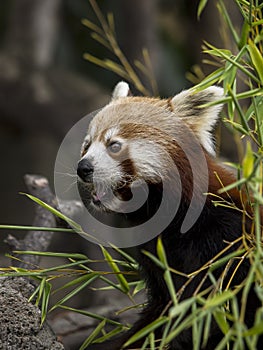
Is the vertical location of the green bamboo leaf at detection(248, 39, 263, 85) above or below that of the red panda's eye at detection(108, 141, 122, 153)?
above

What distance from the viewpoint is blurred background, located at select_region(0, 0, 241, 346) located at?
552 centimetres

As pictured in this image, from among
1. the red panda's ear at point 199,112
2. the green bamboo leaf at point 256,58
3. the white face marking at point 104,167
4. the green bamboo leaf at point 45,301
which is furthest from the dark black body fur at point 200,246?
the green bamboo leaf at point 256,58

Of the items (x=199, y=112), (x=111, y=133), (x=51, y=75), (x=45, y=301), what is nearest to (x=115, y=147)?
(x=111, y=133)

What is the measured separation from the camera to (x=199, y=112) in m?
2.75

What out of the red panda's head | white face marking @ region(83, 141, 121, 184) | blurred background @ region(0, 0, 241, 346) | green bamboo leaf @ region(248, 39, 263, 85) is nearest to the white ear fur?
the red panda's head

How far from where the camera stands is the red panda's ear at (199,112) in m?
2.72

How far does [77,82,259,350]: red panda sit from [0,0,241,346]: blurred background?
1.85 m

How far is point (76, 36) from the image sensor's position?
747 cm

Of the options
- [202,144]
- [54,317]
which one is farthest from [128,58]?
[202,144]

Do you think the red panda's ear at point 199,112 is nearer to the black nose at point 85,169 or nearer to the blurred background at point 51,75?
the black nose at point 85,169

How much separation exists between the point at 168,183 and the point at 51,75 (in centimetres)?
331

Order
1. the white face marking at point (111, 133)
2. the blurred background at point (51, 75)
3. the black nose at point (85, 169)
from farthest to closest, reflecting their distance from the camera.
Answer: the blurred background at point (51, 75) < the white face marking at point (111, 133) < the black nose at point (85, 169)

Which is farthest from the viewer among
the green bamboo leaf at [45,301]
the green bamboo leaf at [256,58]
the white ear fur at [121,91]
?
the white ear fur at [121,91]

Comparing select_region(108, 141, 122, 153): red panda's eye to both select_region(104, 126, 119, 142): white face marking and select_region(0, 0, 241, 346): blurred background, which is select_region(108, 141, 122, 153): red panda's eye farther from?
select_region(0, 0, 241, 346): blurred background
